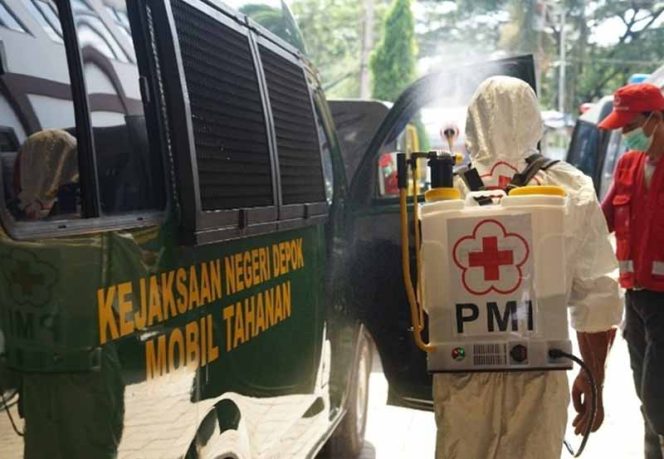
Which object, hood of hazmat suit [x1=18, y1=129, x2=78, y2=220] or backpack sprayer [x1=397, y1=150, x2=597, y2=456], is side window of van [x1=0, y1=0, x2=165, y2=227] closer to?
hood of hazmat suit [x1=18, y1=129, x2=78, y2=220]

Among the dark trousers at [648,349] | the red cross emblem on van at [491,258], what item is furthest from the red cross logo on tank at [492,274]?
the dark trousers at [648,349]

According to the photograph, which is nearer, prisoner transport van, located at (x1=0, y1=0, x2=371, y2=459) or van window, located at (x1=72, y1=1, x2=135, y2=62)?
prisoner transport van, located at (x1=0, y1=0, x2=371, y2=459)

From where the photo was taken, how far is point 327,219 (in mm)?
4438

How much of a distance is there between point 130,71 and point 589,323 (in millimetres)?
1513

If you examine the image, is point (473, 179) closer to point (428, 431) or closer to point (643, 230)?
point (643, 230)

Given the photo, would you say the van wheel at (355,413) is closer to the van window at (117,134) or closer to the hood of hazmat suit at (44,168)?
the van window at (117,134)

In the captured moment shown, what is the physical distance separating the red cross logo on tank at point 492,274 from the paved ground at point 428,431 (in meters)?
2.89

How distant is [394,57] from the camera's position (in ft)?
75.6

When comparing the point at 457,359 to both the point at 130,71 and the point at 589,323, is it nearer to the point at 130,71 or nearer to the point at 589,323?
the point at 589,323

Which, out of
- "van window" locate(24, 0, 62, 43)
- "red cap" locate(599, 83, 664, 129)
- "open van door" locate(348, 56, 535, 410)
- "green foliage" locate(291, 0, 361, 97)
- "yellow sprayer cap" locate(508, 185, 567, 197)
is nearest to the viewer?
"van window" locate(24, 0, 62, 43)

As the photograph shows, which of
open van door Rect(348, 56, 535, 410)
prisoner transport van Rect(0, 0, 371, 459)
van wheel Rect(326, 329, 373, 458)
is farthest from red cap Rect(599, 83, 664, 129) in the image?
van wheel Rect(326, 329, 373, 458)

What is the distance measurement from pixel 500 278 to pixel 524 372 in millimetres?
287

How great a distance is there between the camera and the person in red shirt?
4.30 m

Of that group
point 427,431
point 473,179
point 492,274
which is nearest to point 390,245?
point 473,179
